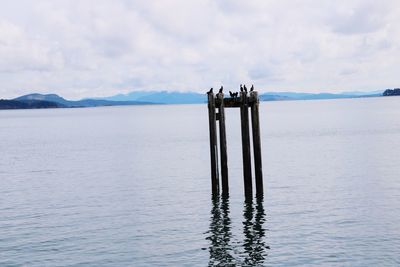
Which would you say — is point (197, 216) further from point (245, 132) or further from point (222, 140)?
point (245, 132)

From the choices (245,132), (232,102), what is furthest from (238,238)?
(232,102)

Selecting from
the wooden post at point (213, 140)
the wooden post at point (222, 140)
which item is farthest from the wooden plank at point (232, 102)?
the wooden post at point (213, 140)

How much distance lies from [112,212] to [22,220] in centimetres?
453

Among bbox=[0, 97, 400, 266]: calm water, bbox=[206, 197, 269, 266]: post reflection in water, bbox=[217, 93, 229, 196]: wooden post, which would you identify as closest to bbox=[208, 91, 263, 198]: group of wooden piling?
bbox=[217, 93, 229, 196]: wooden post

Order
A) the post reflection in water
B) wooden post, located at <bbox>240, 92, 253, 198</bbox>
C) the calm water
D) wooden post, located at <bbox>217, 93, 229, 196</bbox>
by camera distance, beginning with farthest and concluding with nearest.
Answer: wooden post, located at <bbox>217, 93, 229, 196</bbox>, wooden post, located at <bbox>240, 92, 253, 198</bbox>, the calm water, the post reflection in water

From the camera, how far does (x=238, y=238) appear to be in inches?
872

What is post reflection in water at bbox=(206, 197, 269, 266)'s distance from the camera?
19266 millimetres

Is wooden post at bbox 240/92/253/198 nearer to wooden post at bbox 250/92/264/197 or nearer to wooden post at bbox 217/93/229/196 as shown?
wooden post at bbox 250/92/264/197

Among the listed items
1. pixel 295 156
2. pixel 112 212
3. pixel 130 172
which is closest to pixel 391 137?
pixel 295 156

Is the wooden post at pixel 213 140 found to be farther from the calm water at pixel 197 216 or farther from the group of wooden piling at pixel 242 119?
the calm water at pixel 197 216

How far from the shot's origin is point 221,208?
27.8 meters

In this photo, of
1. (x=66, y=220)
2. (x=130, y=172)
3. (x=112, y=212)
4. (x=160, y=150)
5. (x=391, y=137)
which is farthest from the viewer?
(x=391, y=137)

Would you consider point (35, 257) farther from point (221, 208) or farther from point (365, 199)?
point (365, 199)

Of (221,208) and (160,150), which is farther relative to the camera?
(160,150)
